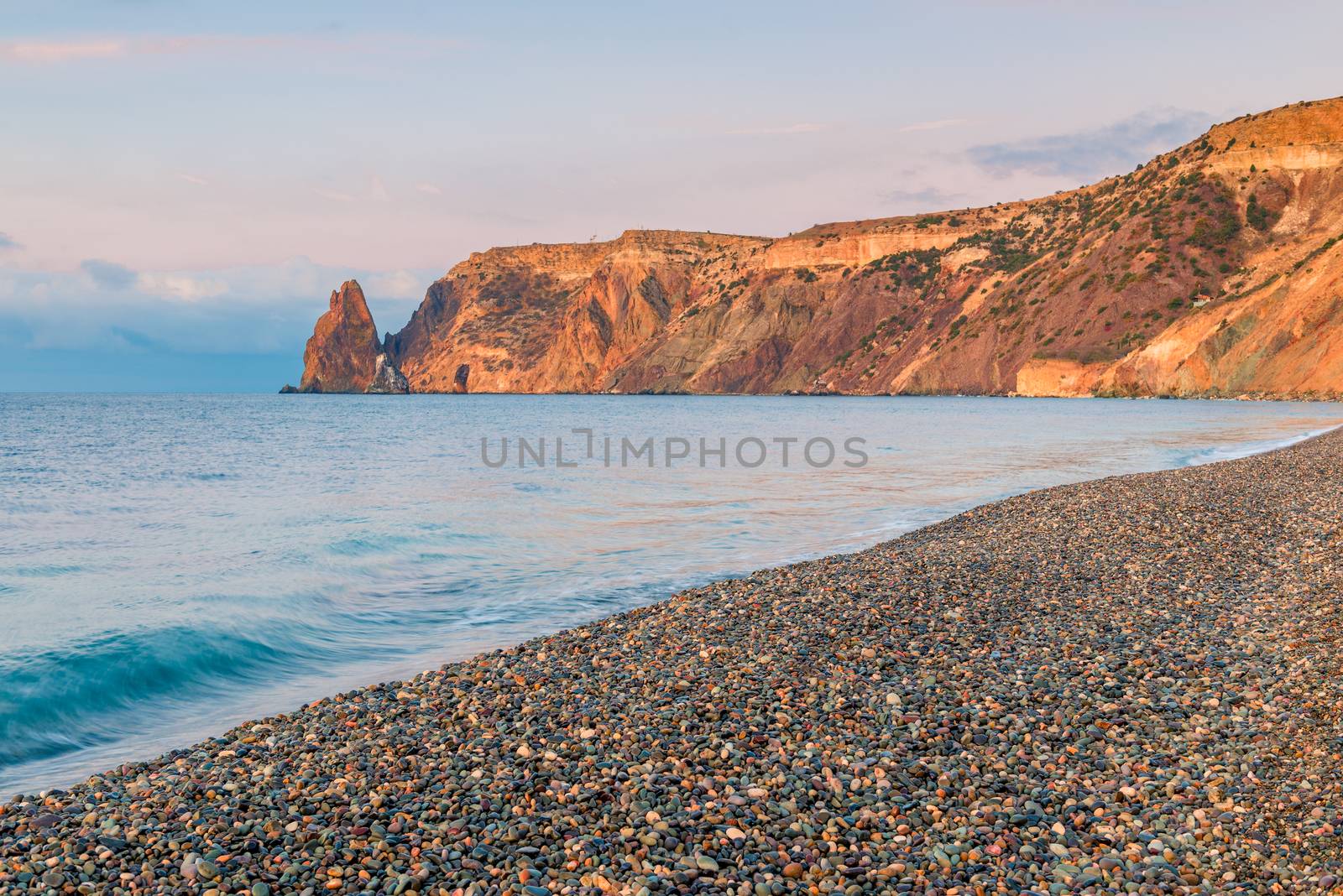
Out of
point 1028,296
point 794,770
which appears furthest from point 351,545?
point 1028,296

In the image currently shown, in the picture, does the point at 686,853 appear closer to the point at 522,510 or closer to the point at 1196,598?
the point at 1196,598

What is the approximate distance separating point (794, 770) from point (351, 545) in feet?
47.9

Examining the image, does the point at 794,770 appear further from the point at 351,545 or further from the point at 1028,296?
the point at 1028,296

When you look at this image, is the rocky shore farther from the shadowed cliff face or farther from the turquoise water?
the shadowed cliff face

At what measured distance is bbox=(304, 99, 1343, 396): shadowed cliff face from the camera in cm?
8681

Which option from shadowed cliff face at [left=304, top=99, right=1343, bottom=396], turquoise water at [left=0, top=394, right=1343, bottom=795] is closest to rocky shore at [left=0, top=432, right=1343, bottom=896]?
turquoise water at [left=0, top=394, right=1343, bottom=795]

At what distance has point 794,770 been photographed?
593 cm

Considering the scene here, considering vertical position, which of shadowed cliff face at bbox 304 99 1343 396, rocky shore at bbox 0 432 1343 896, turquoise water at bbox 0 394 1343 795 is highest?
shadowed cliff face at bbox 304 99 1343 396

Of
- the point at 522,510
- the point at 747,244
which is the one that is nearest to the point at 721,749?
the point at 522,510

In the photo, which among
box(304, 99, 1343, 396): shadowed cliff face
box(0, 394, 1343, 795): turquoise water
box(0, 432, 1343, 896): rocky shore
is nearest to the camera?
box(0, 432, 1343, 896): rocky shore

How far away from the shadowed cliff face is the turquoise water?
4544 centimetres

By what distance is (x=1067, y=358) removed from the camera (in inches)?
4114

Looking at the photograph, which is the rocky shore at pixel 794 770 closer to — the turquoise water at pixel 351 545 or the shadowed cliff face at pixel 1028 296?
the turquoise water at pixel 351 545

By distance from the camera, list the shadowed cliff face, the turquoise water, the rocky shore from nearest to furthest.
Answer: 1. the rocky shore
2. the turquoise water
3. the shadowed cliff face
